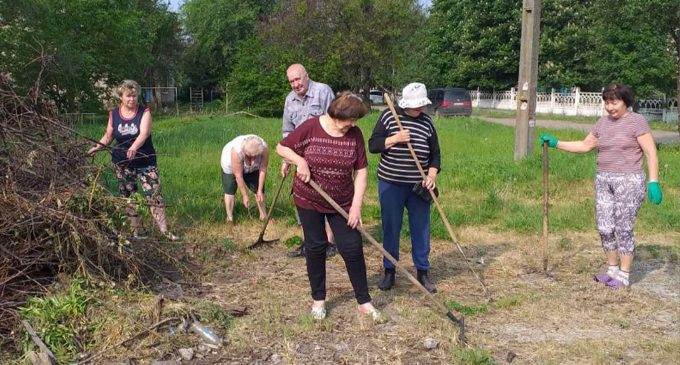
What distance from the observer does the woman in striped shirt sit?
16.2 ft

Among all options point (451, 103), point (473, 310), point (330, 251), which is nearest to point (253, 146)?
point (330, 251)

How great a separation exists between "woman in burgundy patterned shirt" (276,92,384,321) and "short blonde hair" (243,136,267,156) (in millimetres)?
1964

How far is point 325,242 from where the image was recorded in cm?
448

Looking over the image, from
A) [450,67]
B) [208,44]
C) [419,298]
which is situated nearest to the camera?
[419,298]

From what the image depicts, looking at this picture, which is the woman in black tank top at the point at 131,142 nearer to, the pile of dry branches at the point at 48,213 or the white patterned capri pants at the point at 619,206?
the pile of dry branches at the point at 48,213

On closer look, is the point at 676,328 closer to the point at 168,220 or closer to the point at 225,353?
the point at 225,353

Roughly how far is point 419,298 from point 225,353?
65.5 inches

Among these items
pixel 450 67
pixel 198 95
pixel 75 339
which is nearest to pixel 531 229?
pixel 75 339

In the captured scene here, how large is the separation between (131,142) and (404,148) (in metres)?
2.51

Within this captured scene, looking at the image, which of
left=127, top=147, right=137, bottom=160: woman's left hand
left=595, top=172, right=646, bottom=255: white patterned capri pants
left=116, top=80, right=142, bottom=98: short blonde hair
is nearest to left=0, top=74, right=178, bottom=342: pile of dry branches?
left=127, top=147, right=137, bottom=160: woman's left hand

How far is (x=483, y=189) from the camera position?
359 inches

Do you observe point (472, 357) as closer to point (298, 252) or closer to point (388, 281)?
point (388, 281)

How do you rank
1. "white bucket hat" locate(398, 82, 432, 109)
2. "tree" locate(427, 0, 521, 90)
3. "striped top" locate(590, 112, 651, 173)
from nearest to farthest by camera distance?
1. "white bucket hat" locate(398, 82, 432, 109)
2. "striped top" locate(590, 112, 651, 173)
3. "tree" locate(427, 0, 521, 90)

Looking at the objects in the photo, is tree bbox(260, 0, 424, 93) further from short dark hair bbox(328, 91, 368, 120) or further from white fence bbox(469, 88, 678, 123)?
short dark hair bbox(328, 91, 368, 120)
